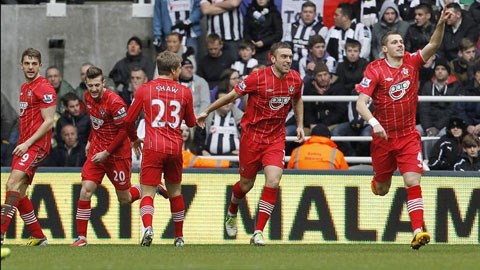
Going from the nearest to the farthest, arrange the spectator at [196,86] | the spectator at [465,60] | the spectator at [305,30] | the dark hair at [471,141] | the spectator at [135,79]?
the dark hair at [471,141]
the spectator at [465,60]
the spectator at [196,86]
the spectator at [135,79]
the spectator at [305,30]

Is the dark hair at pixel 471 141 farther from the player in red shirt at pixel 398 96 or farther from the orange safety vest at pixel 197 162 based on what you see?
the player in red shirt at pixel 398 96

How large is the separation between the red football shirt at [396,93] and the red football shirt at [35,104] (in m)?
3.59

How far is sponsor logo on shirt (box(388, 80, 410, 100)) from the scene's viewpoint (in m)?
14.9

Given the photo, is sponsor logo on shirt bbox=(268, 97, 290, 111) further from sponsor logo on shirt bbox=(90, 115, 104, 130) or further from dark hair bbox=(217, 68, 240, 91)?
dark hair bbox=(217, 68, 240, 91)

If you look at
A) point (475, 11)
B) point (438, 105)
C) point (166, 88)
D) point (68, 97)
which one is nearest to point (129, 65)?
point (68, 97)

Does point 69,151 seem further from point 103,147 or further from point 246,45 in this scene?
point 103,147

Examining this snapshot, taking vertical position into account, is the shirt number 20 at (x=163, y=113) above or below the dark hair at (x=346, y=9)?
below

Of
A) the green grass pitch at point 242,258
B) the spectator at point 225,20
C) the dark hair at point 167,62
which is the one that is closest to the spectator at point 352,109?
the spectator at point 225,20

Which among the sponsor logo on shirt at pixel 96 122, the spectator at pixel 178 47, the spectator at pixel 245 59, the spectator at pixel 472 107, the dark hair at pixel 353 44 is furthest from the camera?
the spectator at pixel 178 47

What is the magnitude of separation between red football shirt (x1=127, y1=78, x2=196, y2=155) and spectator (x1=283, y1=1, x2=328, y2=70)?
623 cm

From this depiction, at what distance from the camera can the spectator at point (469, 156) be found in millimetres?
18516

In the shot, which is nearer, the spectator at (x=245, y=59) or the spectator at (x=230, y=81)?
the spectator at (x=230, y=81)

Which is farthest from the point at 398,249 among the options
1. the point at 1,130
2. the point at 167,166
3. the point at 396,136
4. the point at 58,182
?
the point at 1,130

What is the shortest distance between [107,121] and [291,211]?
11.5 ft
